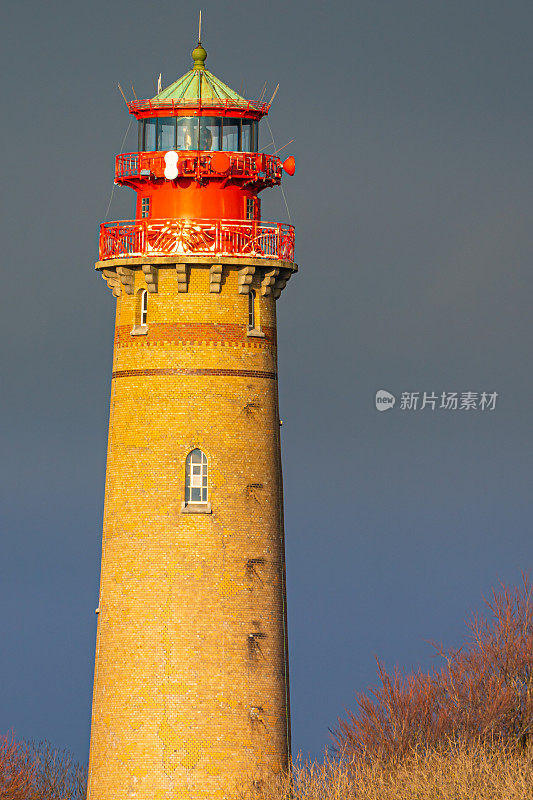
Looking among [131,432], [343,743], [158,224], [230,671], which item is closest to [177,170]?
[158,224]

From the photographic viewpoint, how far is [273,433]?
63.3m

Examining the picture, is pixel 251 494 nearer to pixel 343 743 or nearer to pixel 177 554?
pixel 177 554

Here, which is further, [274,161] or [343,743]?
[343,743]

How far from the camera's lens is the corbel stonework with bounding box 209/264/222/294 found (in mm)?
61688

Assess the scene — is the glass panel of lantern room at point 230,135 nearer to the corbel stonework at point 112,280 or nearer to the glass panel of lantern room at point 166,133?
the glass panel of lantern room at point 166,133

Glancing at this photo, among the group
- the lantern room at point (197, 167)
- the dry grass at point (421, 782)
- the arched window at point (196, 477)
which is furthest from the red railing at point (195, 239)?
the dry grass at point (421, 782)

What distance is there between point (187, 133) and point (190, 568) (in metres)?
13.8

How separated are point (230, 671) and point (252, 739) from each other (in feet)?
7.23

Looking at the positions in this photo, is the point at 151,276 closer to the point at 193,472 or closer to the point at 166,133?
the point at 166,133

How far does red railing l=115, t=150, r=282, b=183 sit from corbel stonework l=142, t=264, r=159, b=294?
2.98 metres

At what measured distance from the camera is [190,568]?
6119cm

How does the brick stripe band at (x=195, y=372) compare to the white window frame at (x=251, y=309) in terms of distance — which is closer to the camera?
the brick stripe band at (x=195, y=372)

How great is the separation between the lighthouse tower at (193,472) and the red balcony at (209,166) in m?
0.07

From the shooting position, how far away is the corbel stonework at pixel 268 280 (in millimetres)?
62688
